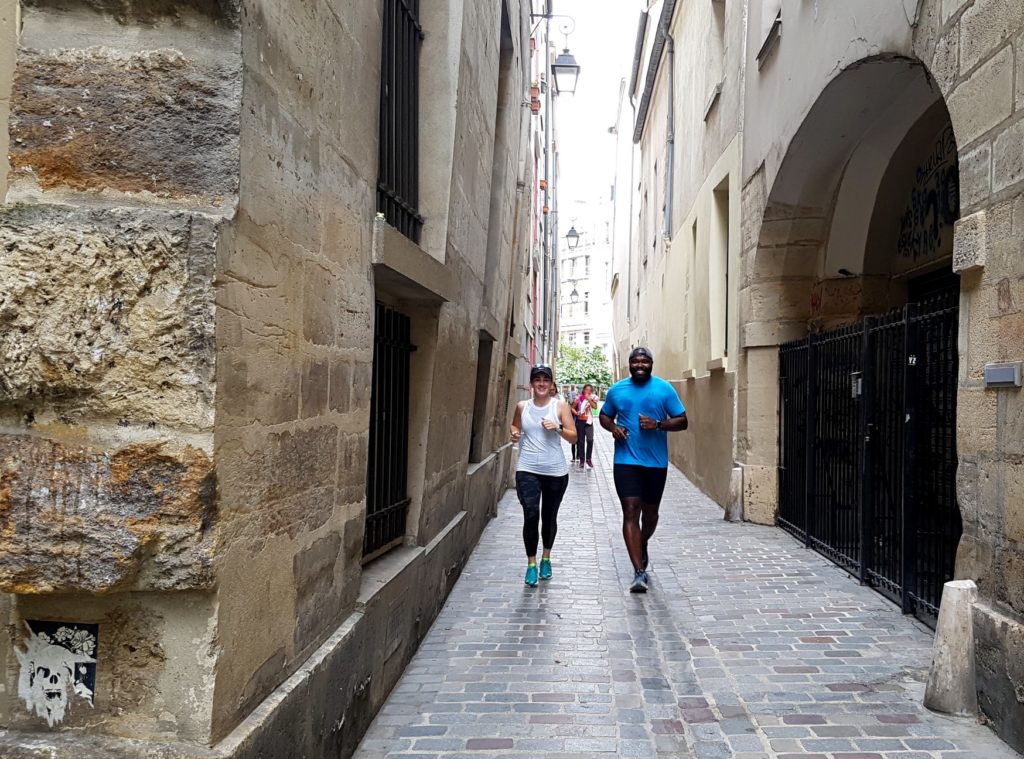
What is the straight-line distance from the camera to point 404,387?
484cm

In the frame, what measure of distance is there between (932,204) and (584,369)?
154ft

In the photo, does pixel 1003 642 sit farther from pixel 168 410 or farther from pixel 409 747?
pixel 168 410

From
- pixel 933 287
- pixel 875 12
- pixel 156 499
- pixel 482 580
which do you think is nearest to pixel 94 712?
pixel 156 499

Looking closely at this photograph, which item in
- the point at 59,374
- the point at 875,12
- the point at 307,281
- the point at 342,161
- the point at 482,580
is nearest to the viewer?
the point at 59,374

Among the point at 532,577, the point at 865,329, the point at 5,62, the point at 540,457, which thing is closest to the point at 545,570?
the point at 532,577

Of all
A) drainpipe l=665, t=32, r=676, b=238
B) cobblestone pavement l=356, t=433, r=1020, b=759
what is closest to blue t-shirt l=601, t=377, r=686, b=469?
cobblestone pavement l=356, t=433, r=1020, b=759

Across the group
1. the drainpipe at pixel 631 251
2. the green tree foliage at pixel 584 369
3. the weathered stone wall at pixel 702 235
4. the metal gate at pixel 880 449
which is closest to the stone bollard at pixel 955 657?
the metal gate at pixel 880 449

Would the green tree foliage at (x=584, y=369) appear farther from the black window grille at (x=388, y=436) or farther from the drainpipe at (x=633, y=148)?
the black window grille at (x=388, y=436)

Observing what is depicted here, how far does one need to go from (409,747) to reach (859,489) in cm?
457

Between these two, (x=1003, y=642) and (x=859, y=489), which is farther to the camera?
(x=859, y=489)

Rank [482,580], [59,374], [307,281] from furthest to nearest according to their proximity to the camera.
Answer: [482,580] < [307,281] < [59,374]

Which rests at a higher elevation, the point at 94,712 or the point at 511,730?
the point at 94,712

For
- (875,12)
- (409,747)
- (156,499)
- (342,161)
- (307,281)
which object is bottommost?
(409,747)

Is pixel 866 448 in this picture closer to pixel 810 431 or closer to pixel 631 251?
pixel 810 431
